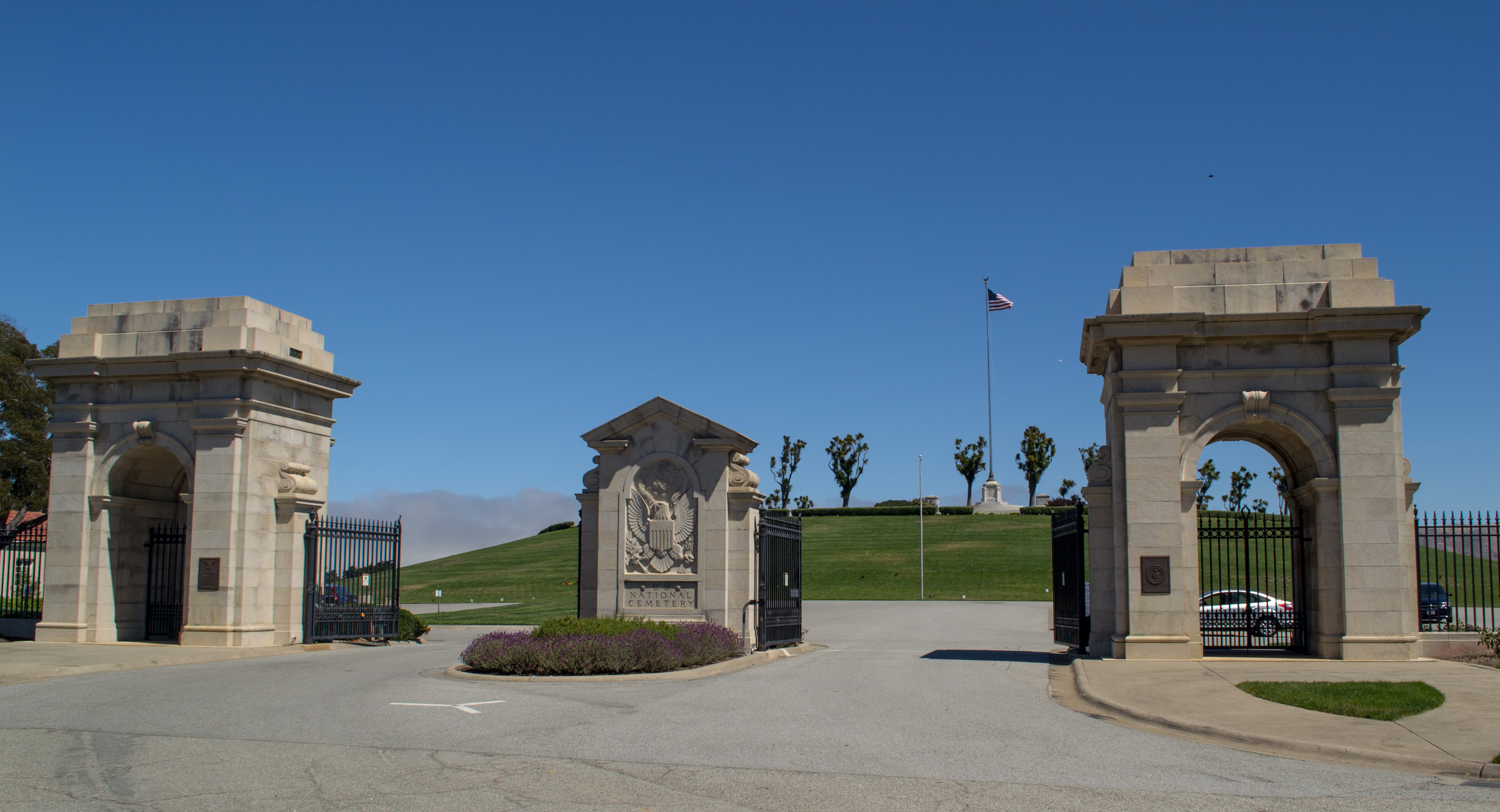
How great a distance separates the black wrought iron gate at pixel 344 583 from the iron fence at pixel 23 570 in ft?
16.6

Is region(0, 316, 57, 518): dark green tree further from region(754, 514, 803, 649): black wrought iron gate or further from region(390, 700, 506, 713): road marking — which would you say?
region(390, 700, 506, 713): road marking

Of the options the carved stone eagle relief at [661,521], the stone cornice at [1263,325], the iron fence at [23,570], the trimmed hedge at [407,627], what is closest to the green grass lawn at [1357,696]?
the stone cornice at [1263,325]

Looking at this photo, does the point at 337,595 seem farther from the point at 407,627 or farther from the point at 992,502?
the point at 992,502

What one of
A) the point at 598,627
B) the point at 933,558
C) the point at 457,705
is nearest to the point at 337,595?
the point at 598,627

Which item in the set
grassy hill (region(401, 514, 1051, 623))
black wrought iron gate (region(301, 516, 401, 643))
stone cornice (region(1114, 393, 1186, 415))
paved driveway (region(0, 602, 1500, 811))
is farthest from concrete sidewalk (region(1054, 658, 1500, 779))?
grassy hill (region(401, 514, 1051, 623))

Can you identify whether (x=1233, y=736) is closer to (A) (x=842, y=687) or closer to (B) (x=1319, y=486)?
(A) (x=842, y=687)

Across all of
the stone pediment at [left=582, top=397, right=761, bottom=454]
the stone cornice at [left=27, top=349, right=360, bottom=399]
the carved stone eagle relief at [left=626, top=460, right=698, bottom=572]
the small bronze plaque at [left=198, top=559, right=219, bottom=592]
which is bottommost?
the small bronze plaque at [left=198, top=559, right=219, bottom=592]

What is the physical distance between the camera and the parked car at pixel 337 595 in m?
22.5

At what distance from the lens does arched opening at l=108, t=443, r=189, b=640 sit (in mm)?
22094

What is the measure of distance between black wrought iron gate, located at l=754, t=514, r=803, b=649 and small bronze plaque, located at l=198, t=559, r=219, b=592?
980 centimetres

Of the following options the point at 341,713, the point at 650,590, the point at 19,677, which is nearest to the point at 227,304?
the point at 19,677

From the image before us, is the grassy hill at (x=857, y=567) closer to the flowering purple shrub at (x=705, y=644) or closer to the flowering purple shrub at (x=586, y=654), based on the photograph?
the flowering purple shrub at (x=705, y=644)

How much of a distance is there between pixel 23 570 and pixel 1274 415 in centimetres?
3066

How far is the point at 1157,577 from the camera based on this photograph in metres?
17.5
